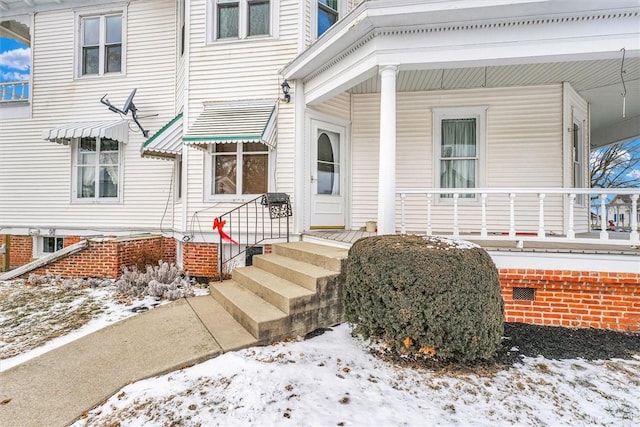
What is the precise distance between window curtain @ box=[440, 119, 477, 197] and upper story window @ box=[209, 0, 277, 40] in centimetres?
430

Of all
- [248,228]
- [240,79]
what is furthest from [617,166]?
[248,228]

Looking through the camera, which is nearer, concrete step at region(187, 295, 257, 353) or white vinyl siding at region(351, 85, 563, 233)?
concrete step at region(187, 295, 257, 353)

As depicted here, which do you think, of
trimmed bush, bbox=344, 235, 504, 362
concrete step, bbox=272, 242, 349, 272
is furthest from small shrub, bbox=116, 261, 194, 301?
trimmed bush, bbox=344, 235, 504, 362

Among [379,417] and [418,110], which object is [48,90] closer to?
[418,110]

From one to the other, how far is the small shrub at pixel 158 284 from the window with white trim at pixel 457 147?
5.46 metres

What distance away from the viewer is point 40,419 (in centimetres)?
238

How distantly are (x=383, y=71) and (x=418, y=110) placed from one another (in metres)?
2.70

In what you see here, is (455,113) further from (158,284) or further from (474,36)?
(158,284)

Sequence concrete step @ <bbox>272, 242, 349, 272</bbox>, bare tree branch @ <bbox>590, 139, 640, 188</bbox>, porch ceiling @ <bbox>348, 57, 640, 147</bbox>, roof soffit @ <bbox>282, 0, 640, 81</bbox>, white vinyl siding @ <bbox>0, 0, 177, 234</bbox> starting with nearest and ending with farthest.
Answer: roof soffit @ <bbox>282, 0, 640, 81</bbox>
concrete step @ <bbox>272, 242, 349, 272</bbox>
porch ceiling @ <bbox>348, 57, 640, 147</bbox>
white vinyl siding @ <bbox>0, 0, 177, 234</bbox>
bare tree branch @ <bbox>590, 139, 640, 188</bbox>

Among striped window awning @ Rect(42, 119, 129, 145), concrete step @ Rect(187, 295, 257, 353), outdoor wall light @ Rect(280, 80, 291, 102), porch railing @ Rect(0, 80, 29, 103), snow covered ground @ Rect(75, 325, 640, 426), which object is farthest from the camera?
porch railing @ Rect(0, 80, 29, 103)

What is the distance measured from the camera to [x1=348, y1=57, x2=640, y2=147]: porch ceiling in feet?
18.3

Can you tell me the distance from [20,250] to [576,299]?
39.0 ft

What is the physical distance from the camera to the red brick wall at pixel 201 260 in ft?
21.4

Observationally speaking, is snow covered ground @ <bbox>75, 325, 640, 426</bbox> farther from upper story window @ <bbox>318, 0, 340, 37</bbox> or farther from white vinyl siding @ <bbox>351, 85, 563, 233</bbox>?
upper story window @ <bbox>318, 0, 340, 37</bbox>
